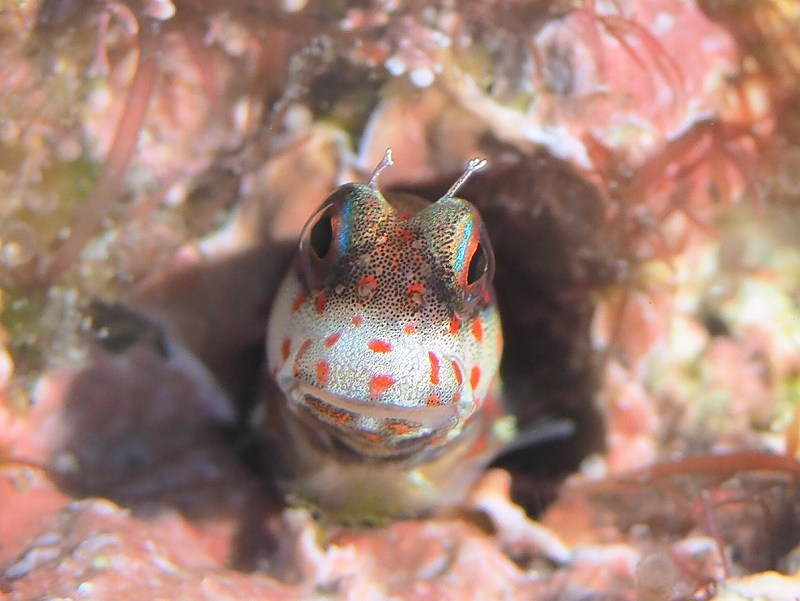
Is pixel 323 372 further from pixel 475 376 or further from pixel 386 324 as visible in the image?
pixel 475 376

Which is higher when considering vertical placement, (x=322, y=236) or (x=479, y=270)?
(x=322, y=236)

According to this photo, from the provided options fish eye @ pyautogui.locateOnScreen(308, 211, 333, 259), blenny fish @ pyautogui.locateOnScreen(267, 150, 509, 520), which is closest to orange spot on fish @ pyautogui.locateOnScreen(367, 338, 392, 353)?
blenny fish @ pyautogui.locateOnScreen(267, 150, 509, 520)

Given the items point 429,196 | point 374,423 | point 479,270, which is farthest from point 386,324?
point 429,196

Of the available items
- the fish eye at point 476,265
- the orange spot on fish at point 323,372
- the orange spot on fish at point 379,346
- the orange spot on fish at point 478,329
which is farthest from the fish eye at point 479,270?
the orange spot on fish at point 323,372

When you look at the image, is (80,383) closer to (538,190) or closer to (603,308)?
(538,190)

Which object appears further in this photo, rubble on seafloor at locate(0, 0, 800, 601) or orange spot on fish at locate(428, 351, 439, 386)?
rubble on seafloor at locate(0, 0, 800, 601)

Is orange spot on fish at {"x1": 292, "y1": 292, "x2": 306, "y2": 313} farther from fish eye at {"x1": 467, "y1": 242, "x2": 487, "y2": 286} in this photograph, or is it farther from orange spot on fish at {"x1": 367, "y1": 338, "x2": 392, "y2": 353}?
fish eye at {"x1": 467, "y1": 242, "x2": 487, "y2": 286}

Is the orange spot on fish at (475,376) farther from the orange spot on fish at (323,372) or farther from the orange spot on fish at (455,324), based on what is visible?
the orange spot on fish at (323,372)
